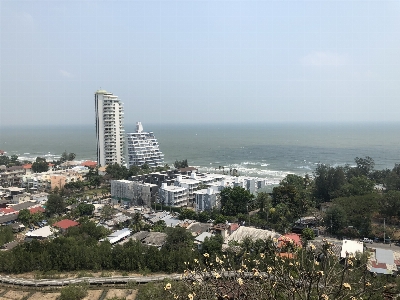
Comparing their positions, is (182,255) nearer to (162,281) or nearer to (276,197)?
(162,281)

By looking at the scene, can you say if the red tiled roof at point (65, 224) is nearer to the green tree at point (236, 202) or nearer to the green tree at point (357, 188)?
the green tree at point (236, 202)

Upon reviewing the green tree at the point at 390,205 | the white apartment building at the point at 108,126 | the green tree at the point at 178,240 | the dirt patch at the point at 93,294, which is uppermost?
the white apartment building at the point at 108,126

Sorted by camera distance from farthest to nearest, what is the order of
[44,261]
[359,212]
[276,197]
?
[276,197], [359,212], [44,261]

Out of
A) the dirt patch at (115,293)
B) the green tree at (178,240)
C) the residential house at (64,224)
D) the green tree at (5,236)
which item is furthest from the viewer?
the residential house at (64,224)

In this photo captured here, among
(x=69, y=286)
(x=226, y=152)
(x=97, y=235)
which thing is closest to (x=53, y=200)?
(x=97, y=235)

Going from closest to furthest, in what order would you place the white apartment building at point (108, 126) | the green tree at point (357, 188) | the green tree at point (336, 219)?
the green tree at point (336, 219), the green tree at point (357, 188), the white apartment building at point (108, 126)

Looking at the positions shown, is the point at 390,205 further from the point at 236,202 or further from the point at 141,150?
the point at 141,150

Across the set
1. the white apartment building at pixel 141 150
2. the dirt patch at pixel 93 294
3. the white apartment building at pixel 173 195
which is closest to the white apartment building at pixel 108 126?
the white apartment building at pixel 141 150
